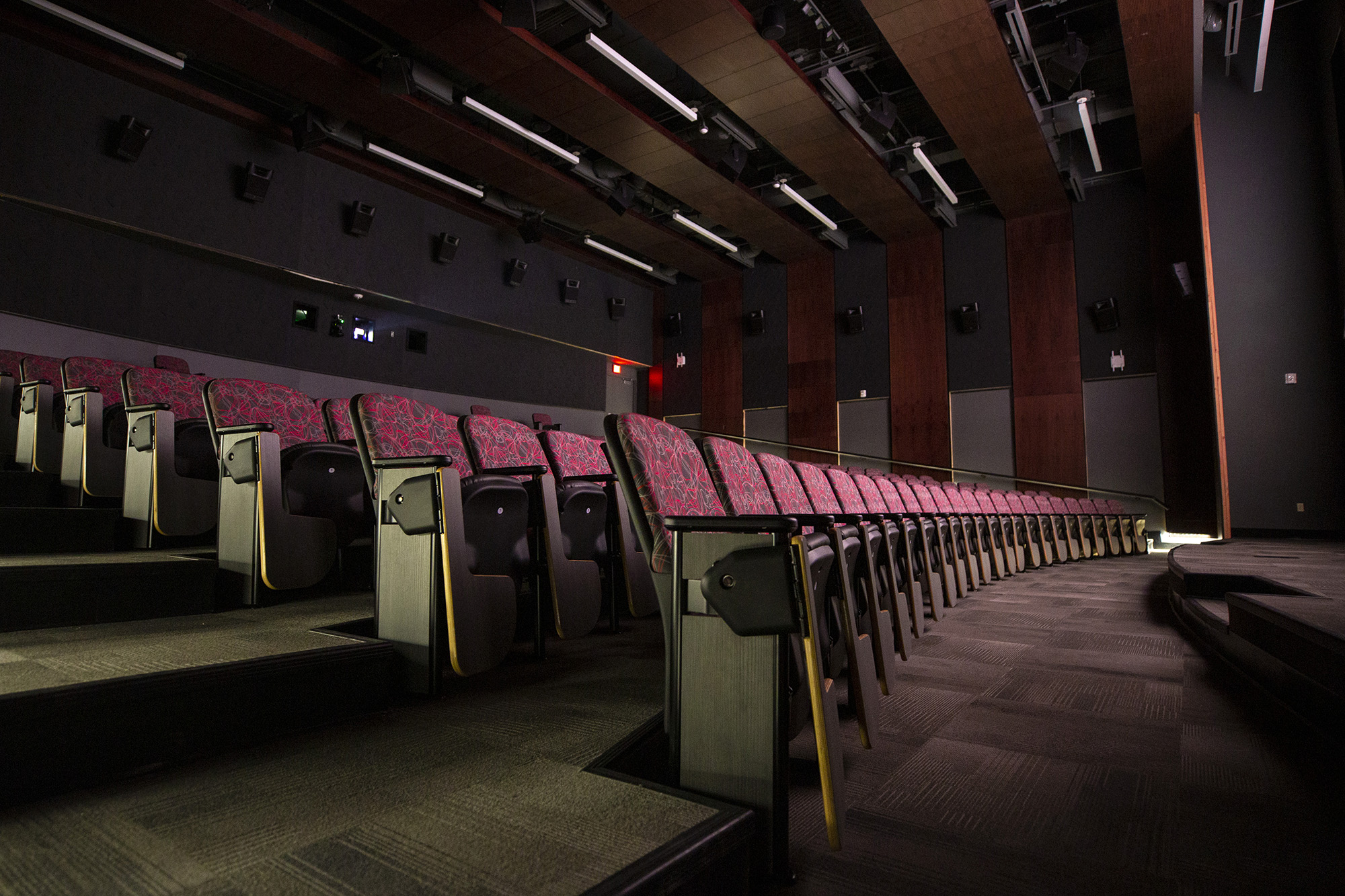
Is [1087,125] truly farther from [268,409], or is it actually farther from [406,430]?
[268,409]

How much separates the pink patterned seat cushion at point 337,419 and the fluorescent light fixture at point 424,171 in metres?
3.89

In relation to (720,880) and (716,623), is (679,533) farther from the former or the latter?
(720,880)

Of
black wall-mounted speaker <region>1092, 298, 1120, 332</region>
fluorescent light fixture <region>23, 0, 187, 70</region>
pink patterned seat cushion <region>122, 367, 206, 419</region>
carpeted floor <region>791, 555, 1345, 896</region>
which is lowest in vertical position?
carpeted floor <region>791, 555, 1345, 896</region>

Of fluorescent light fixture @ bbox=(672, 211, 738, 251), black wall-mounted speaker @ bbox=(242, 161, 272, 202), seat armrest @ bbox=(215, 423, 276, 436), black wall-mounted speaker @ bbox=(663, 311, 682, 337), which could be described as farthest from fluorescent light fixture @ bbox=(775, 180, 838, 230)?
seat armrest @ bbox=(215, 423, 276, 436)

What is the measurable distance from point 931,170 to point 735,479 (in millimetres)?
5208

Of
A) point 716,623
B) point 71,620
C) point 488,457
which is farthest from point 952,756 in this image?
point 71,620

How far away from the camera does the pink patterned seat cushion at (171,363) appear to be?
15.3 feet

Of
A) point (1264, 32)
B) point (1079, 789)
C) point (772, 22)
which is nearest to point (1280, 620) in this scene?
point (1079, 789)

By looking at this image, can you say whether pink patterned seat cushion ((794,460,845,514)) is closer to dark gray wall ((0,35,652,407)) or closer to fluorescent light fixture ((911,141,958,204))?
fluorescent light fixture ((911,141,958,204))

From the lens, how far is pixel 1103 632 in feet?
7.51

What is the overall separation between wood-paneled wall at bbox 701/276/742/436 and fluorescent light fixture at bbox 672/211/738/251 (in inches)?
32.7

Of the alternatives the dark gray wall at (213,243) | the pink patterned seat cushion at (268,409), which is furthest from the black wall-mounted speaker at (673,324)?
the pink patterned seat cushion at (268,409)

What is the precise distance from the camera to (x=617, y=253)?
24.0 feet

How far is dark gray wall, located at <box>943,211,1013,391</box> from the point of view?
673 cm
